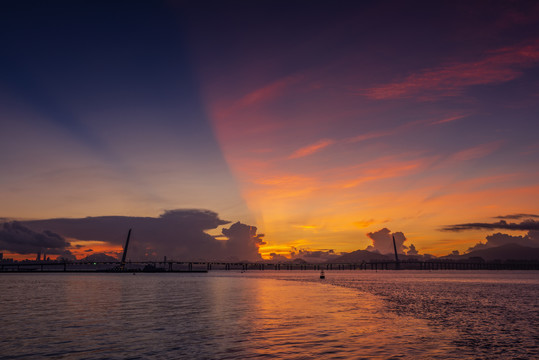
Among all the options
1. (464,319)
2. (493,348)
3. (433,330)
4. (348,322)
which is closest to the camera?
(493,348)

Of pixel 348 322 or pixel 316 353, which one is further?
pixel 348 322

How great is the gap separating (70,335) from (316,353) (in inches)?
801

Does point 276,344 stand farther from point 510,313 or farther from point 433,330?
point 510,313

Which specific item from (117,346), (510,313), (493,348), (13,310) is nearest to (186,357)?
(117,346)

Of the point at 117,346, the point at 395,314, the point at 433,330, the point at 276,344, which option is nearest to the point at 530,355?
the point at 433,330

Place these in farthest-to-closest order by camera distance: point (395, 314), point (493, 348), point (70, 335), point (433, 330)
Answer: point (395, 314), point (433, 330), point (70, 335), point (493, 348)

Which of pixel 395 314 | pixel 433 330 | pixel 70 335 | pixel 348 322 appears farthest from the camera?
pixel 395 314

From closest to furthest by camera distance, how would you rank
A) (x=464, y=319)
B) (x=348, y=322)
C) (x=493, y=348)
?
(x=493, y=348) → (x=348, y=322) → (x=464, y=319)

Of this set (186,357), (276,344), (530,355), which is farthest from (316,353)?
(530,355)

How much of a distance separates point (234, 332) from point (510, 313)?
1429 inches

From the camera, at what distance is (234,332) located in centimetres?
3453

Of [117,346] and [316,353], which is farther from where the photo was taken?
[117,346]

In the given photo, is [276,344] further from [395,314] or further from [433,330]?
[395,314]

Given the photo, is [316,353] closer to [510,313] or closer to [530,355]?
[530,355]
